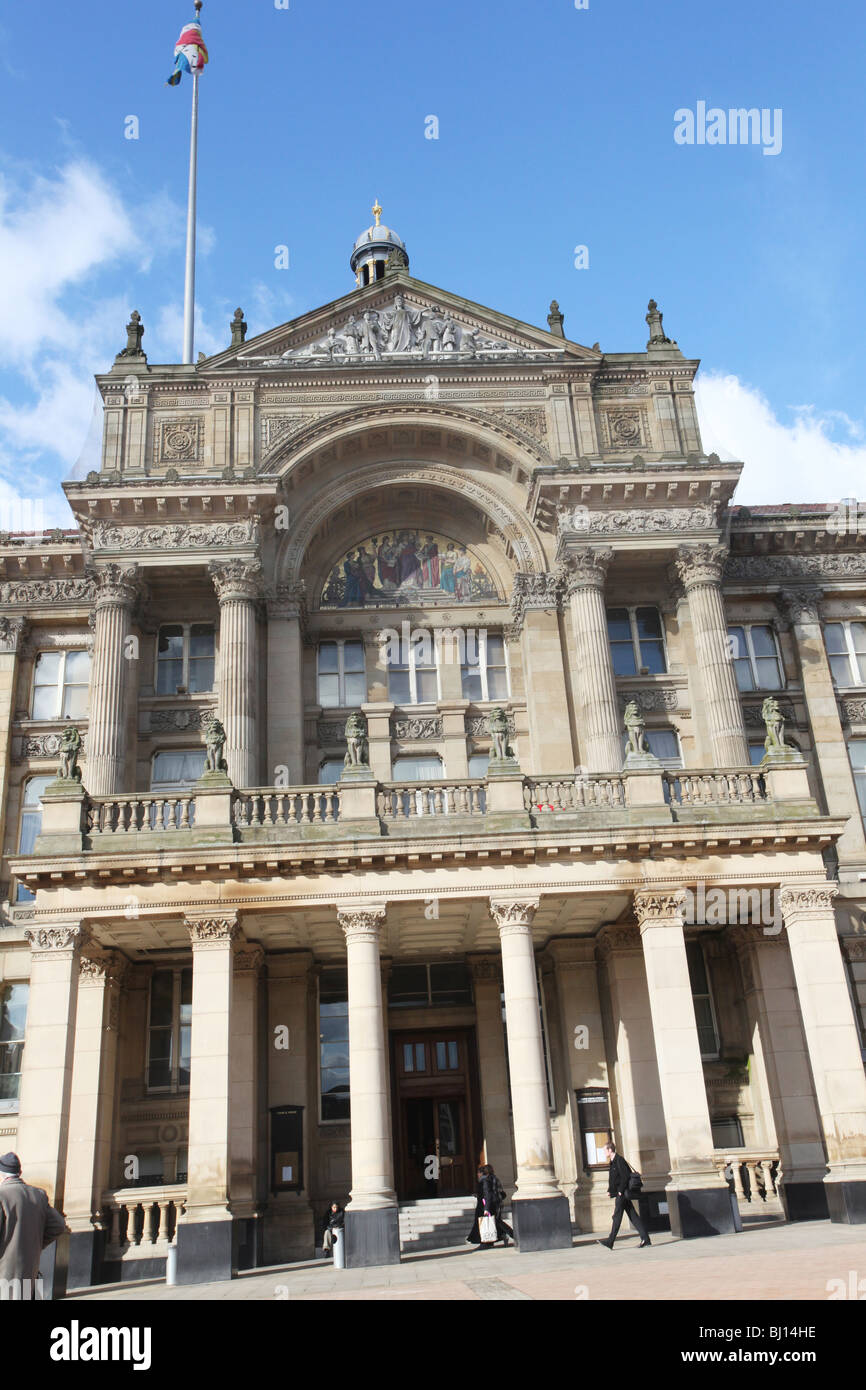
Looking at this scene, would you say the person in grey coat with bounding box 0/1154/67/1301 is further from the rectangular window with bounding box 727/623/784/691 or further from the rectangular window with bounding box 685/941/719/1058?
the rectangular window with bounding box 727/623/784/691

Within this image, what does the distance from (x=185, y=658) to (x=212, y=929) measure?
433 inches

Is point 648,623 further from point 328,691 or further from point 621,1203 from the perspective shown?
point 621,1203

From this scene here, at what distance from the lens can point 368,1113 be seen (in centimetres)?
2053

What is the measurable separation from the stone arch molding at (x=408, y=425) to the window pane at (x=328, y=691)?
6.05 m

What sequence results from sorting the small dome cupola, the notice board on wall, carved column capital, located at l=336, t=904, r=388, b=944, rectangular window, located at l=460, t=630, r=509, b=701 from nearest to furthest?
carved column capital, located at l=336, t=904, r=388, b=944
the notice board on wall
rectangular window, located at l=460, t=630, r=509, b=701
the small dome cupola

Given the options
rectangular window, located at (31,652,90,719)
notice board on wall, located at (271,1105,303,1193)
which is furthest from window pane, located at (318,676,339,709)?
notice board on wall, located at (271,1105,303,1193)

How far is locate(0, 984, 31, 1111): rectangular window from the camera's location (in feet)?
87.0

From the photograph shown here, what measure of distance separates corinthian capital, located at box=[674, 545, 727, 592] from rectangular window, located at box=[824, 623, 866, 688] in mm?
5132

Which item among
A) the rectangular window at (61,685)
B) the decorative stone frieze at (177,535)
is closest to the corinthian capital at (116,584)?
the decorative stone frieze at (177,535)

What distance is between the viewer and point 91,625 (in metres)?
31.1

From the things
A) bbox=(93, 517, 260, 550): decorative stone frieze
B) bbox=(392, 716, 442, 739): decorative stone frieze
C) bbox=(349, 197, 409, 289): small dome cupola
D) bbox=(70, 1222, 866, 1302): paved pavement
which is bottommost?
bbox=(70, 1222, 866, 1302): paved pavement

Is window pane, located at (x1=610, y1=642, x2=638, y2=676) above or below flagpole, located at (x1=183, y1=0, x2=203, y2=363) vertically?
below
